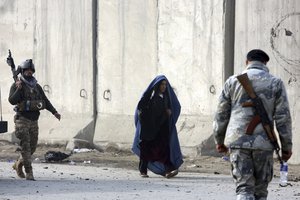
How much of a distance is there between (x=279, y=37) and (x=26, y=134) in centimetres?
512

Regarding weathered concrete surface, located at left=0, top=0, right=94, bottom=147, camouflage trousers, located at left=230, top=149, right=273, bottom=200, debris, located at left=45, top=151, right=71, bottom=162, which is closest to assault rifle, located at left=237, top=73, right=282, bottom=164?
camouflage trousers, located at left=230, top=149, right=273, bottom=200

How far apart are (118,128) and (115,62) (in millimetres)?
1249

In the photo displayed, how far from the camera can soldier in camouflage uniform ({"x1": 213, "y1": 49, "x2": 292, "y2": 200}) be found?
9.96m

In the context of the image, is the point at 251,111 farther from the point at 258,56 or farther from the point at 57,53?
the point at 57,53

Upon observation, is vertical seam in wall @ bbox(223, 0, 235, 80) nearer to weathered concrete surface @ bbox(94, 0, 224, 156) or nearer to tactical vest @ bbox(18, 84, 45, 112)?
weathered concrete surface @ bbox(94, 0, 224, 156)

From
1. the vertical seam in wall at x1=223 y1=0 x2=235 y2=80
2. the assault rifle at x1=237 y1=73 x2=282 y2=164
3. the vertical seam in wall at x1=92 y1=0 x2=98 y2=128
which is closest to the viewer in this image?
the assault rifle at x1=237 y1=73 x2=282 y2=164

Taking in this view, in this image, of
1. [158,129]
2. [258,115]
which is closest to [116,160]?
[158,129]

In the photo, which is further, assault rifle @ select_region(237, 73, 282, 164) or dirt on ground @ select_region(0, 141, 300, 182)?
dirt on ground @ select_region(0, 141, 300, 182)

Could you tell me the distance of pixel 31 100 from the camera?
50.8 feet

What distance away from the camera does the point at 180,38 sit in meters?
20.3

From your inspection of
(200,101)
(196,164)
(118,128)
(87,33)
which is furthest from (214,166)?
(87,33)

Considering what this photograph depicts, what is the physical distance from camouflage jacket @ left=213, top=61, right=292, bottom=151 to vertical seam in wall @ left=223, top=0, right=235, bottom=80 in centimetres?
937

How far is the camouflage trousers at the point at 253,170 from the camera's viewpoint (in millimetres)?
9992

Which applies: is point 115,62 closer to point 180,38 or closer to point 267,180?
point 180,38
